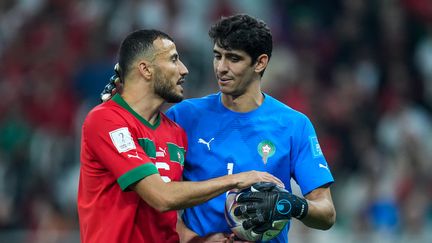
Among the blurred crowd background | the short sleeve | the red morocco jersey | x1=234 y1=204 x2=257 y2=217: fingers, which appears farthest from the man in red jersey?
the blurred crowd background

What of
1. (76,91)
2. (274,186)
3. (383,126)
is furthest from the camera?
(76,91)

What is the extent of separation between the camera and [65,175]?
1166 centimetres

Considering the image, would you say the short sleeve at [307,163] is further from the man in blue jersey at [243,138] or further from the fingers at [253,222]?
the fingers at [253,222]

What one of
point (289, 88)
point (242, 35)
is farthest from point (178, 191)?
point (289, 88)

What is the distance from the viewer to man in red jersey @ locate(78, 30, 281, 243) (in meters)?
5.74

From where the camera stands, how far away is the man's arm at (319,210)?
19.8ft

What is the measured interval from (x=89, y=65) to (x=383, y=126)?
376cm

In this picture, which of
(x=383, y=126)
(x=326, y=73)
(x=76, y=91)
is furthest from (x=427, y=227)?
(x=76, y=91)

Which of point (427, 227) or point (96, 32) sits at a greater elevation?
point (96, 32)

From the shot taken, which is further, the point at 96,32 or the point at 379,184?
the point at 96,32

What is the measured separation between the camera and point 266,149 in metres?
6.29

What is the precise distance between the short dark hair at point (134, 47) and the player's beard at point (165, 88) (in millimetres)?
176

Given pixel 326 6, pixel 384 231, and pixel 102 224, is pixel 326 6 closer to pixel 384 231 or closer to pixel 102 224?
pixel 384 231

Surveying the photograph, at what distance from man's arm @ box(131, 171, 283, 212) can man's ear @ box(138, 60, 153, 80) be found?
0.69 metres
